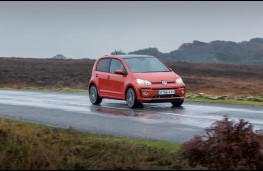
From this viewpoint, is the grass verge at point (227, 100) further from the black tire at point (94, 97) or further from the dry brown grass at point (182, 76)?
the dry brown grass at point (182, 76)

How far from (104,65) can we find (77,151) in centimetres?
1195

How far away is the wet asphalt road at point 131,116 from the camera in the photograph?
552 inches

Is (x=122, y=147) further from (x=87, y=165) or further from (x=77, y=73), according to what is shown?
(x=77, y=73)

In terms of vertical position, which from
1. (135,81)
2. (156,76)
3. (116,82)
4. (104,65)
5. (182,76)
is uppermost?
(104,65)

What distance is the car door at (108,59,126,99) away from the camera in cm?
2084

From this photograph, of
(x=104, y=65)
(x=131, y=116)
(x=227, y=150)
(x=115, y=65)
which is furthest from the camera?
(x=104, y=65)

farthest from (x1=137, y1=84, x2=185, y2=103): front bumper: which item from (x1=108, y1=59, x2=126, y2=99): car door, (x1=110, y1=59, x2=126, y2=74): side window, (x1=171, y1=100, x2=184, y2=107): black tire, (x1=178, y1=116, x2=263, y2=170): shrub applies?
(x1=178, y1=116, x2=263, y2=170): shrub

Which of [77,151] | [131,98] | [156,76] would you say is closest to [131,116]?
[131,98]

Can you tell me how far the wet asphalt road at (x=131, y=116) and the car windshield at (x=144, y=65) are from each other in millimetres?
1161

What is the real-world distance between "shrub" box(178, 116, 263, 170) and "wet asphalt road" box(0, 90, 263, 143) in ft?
7.75

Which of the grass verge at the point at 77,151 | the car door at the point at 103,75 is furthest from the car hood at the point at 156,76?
the grass verge at the point at 77,151

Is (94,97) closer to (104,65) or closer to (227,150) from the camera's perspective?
(104,65)

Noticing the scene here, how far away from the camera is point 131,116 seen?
681 inches

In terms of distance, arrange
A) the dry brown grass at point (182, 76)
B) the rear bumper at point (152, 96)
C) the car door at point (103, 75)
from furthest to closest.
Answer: the dry brown grass at point (182, 76), the car door at point (103, 75), the rear bumper at point (152, 96)
